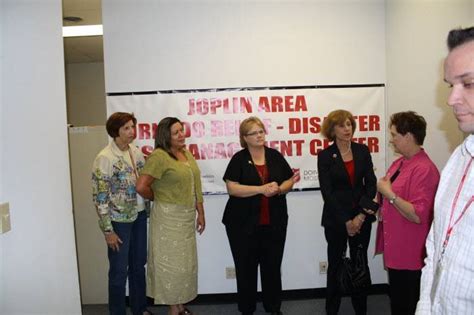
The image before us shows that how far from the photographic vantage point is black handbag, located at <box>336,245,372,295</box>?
2.58 metres

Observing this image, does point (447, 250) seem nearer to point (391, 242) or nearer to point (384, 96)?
point (391, 242)

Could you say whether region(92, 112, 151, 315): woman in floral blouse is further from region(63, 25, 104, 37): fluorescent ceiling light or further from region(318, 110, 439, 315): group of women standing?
region(63, 25, 104, 37): fluorescent ceiling light

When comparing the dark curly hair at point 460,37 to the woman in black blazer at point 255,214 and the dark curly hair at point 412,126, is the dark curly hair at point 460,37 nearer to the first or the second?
the dark curly hair at point 412,126

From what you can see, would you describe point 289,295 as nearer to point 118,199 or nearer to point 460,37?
point 118,199

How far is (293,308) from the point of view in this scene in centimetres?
312

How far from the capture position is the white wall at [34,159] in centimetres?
153

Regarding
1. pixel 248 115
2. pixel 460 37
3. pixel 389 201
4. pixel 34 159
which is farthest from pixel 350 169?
pixel 34 159

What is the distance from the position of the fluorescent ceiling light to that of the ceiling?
0.13m

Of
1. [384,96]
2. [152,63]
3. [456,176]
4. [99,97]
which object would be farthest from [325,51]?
[99,97]

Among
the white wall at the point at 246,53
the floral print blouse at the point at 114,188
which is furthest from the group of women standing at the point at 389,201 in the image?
the floral print blouse at the point at 114,188

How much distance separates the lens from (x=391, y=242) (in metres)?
2.13

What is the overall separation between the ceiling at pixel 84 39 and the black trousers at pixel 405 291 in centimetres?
342

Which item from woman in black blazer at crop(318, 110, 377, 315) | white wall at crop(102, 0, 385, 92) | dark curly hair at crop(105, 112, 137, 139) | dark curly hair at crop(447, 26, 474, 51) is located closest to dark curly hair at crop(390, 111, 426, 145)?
woman in black blazer at crop(318, 110, 377, 315)

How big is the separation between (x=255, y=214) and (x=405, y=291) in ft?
3.52
